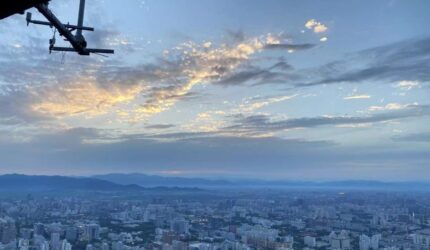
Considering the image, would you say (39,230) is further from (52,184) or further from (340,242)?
(52,184)

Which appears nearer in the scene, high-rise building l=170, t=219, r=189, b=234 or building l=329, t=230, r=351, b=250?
building l=329, t=230, r=351, b=250

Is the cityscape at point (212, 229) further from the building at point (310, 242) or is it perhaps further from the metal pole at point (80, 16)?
the metal pole at point (80, 16)

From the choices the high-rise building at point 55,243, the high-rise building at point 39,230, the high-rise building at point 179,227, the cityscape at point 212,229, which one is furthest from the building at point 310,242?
the high-rise building at point 39,230

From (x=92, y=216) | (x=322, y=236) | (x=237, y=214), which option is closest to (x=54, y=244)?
(x=92, y=216)

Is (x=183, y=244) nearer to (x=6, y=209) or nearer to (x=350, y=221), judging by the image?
(x=350, y=221)

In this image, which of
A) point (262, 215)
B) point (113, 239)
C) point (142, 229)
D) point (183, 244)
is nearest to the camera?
point (183, 244)

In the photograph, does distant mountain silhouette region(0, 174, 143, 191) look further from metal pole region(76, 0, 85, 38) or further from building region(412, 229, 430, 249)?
metal pole region(76, 0, 85, 38)

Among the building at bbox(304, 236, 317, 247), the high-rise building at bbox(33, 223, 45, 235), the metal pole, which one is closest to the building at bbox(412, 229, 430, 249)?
the building at bbox(304, 236, 317, 247)

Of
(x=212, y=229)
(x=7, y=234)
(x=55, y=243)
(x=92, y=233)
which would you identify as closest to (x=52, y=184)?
(x=212, y=229)
